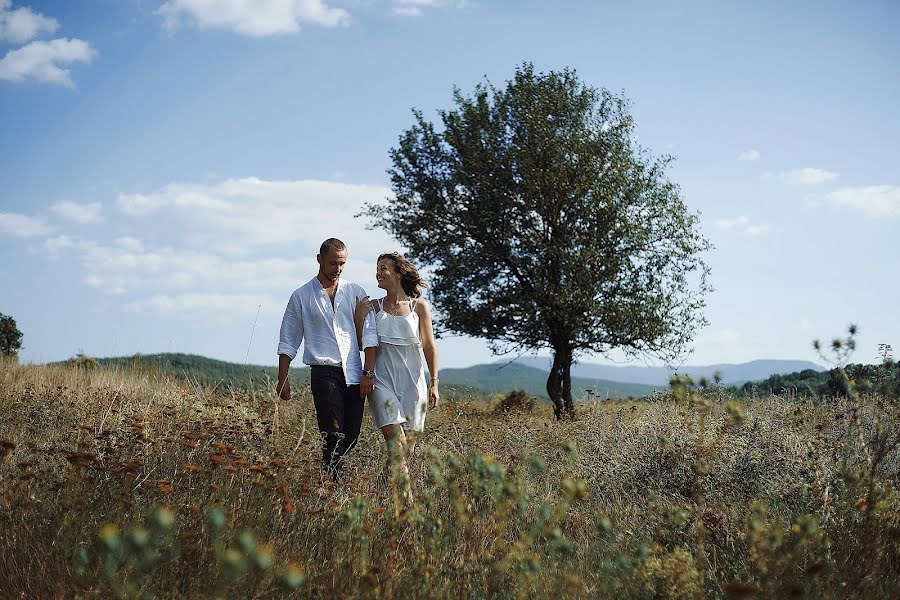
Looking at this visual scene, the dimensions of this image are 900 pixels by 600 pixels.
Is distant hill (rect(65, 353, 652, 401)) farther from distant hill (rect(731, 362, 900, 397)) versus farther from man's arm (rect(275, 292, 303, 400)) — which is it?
man's arm (rect(275, 292, 303, 400))

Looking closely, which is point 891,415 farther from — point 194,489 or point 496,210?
point 496,210

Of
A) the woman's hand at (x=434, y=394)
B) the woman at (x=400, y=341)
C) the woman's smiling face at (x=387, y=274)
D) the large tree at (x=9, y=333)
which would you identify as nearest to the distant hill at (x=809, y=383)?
the woman's hand at (x=434, y=394)

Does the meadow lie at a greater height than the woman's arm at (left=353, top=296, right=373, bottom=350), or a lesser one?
lesser

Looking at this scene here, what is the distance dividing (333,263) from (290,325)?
0.74 metres

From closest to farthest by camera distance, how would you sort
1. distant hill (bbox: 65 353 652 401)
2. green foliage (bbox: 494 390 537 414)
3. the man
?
1. the man
2. distant hill (bbox: 65 353 652 401)
3. green foliage (bbox: 494 390 537 414)

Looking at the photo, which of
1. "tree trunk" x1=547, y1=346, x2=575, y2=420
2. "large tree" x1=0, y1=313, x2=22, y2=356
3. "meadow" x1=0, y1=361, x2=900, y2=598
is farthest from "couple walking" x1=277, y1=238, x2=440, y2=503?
"large tree" x1=0, y1=313, x2=22, y2=356

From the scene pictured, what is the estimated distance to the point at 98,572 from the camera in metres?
3.13

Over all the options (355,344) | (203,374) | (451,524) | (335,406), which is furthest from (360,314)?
(203,374)

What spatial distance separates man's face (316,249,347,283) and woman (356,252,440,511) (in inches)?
13.4

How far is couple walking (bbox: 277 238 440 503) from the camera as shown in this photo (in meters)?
6.98

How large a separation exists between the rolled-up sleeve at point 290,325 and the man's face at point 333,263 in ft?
1.27

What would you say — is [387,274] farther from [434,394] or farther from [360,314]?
[434,394]

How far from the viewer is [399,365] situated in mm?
7078

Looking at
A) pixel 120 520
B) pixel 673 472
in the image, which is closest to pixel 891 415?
pixel 673 472
